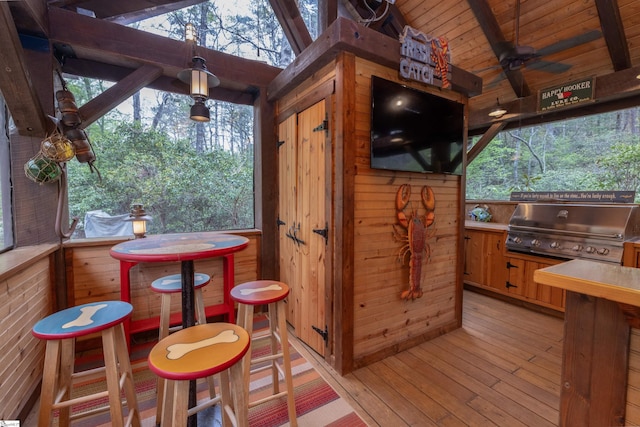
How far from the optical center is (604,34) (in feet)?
9.43

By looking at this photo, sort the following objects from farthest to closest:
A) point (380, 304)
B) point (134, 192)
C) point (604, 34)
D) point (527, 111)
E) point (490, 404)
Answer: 1. point (527, 111)
2. point (134, 192)
3. point (604, 34)
4. point (380, 304)
5. point (490, 404)

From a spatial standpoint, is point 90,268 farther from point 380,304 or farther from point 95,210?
point 380,304

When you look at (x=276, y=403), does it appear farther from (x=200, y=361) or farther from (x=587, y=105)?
(x=587, y=105)

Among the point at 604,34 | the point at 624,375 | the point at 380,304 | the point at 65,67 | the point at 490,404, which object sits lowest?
the point at 490,404

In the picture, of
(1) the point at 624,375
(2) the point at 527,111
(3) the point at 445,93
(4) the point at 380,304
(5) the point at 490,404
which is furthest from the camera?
(2) the point at 527,111

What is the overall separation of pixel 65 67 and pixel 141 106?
3.30ft

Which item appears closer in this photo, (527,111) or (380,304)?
(380,304)

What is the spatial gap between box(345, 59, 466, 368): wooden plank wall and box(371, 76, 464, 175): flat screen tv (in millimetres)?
75

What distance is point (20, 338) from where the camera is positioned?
1548mm

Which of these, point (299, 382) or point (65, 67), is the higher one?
point (65, 67)

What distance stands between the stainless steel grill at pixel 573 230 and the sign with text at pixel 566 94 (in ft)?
4.36

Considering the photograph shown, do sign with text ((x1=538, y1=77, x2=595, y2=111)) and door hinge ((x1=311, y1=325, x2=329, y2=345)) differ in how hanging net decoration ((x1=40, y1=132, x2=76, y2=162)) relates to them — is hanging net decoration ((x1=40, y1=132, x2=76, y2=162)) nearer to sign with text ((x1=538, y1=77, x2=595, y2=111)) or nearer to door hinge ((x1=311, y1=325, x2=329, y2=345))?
door hinge ((x1=311, y1=325, x2=329, y2=345))

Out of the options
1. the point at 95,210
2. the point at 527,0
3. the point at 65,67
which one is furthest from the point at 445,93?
the point at 95,210

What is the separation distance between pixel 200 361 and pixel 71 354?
3.32 feet
